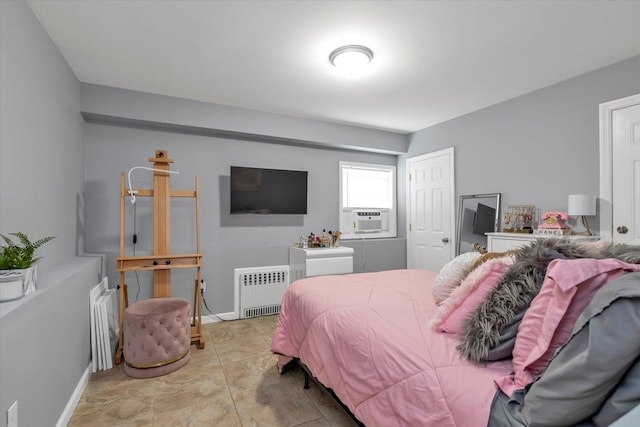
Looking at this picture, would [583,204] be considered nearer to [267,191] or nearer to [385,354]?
[385,354]

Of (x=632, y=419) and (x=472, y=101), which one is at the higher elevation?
(x=472, y=101)

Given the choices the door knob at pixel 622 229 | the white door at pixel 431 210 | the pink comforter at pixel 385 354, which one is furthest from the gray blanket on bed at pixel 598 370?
the white door at pixel 431 210

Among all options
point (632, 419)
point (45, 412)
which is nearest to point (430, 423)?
point (632, 419)

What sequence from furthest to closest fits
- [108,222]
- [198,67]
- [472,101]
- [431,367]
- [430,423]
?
[472,101], [108,222], [198,67], [431,367], [430,423]

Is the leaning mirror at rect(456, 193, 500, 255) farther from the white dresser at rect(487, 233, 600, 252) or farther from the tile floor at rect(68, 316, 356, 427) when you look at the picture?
the tile floor at rect(68, 316, 356, 427)

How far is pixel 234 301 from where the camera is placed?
146 inches

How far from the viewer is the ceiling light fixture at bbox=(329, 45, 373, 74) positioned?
235 centimetres

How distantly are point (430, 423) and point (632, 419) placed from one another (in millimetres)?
534

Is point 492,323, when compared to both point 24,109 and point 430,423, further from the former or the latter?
point 24,109

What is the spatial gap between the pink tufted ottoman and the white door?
10.8ft

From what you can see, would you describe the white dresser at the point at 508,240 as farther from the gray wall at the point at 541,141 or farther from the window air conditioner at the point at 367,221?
the window air conditioner at the point at 367,221

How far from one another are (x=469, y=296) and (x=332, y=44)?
1989 mm

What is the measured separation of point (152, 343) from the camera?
7.77ft

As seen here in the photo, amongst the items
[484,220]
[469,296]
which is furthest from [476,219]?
[469,296]
